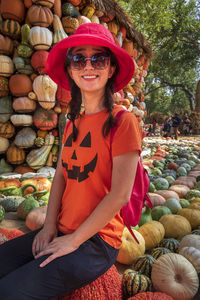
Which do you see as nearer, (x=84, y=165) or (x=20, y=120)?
(x=84, y=165)

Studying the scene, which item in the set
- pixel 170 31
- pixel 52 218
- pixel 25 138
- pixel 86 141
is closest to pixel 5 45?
pixel 25 138

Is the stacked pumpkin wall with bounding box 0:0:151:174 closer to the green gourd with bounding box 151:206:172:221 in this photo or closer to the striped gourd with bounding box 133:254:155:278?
the green gourd with bounding box 151:206:172:221

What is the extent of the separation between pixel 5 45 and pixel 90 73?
4.19 m

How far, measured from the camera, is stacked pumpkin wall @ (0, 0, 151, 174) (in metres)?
4.70

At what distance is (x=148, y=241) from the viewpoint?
2.25 meters

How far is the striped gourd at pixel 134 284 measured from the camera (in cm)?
159

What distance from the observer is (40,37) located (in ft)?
15.3

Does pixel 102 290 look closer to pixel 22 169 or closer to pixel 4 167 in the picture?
pixel 22 169

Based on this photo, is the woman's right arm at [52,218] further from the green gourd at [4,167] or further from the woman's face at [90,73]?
the green gourd at [4,167]

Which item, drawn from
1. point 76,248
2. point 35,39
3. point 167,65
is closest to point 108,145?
point 76,248

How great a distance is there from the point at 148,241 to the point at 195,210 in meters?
0.82

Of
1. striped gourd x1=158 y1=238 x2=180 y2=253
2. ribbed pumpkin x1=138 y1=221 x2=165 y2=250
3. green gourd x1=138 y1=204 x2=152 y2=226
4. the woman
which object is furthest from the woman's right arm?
green gourd x1=138 y1=204 x2=152 y2=226

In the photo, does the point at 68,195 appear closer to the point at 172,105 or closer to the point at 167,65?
the point at 167,65

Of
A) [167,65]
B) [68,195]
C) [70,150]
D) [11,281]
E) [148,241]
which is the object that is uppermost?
[167,65]
